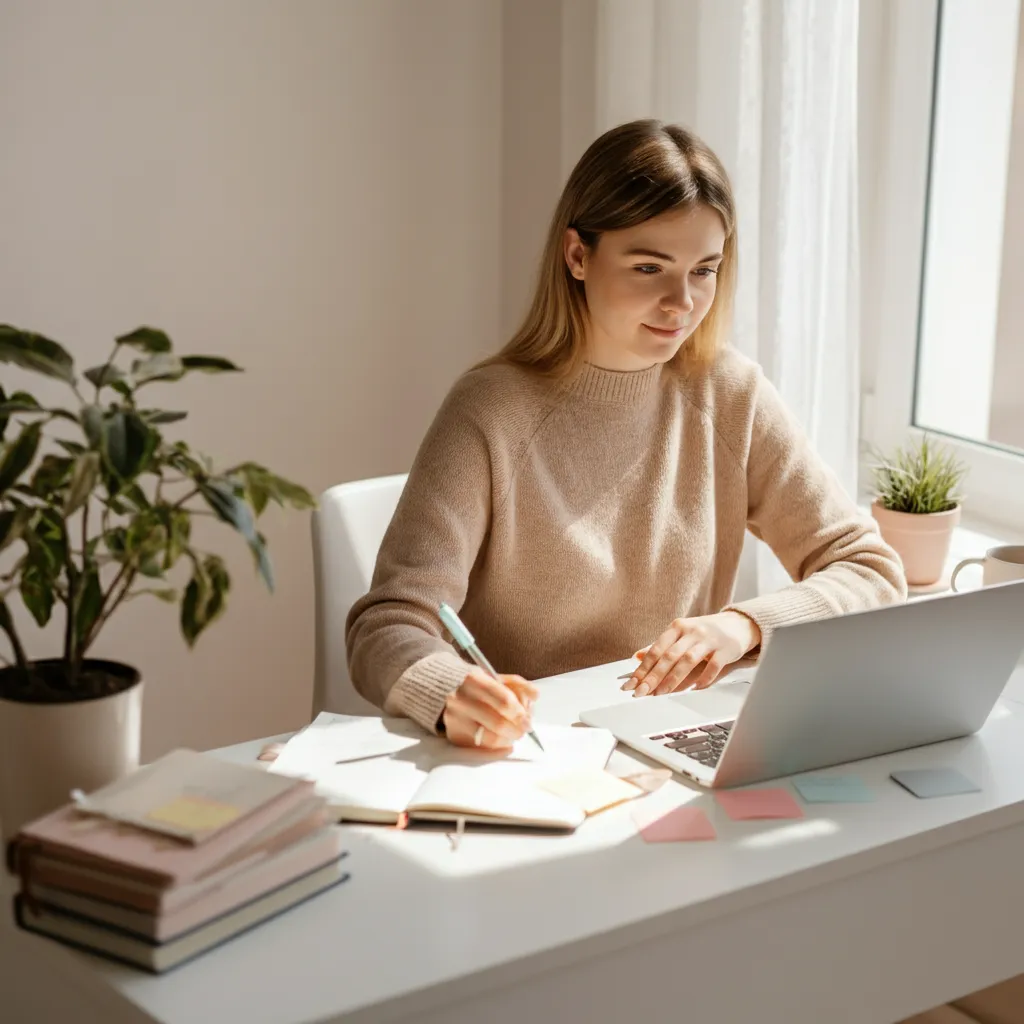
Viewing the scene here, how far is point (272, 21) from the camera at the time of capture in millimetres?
2475

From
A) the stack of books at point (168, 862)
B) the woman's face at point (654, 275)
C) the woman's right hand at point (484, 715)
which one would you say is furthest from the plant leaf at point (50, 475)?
the woman's face at point (654, 275)

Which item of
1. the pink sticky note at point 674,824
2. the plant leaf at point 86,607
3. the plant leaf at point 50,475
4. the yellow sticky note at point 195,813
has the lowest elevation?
Result: the pink sticky note at point 674,824

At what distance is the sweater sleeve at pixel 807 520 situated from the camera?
182 cm

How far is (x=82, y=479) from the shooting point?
1008mm

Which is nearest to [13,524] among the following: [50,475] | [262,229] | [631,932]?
[50,475]

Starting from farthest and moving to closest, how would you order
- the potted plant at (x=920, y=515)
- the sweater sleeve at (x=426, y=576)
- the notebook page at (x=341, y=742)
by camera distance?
the potted plant at (x=920, y=515) < the sweater sleeve at (x=426, y=576) < the notebook page at (x=341, y=742)

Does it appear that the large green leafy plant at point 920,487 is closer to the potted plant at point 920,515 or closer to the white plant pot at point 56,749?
the potted plant at point 920,515

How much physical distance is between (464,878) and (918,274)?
168 centimetres

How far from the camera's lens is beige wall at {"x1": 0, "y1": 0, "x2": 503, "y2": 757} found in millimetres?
2357

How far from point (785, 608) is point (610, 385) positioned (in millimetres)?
370

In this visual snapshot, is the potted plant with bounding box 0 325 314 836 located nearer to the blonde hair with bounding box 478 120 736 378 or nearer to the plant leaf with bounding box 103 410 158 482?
the plant leaf with bounding box 103 410 158 482

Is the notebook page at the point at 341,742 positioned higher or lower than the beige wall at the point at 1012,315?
lower

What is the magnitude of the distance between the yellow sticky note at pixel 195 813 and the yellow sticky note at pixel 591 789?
334mm

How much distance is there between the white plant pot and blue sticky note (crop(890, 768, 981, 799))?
0.69 m
